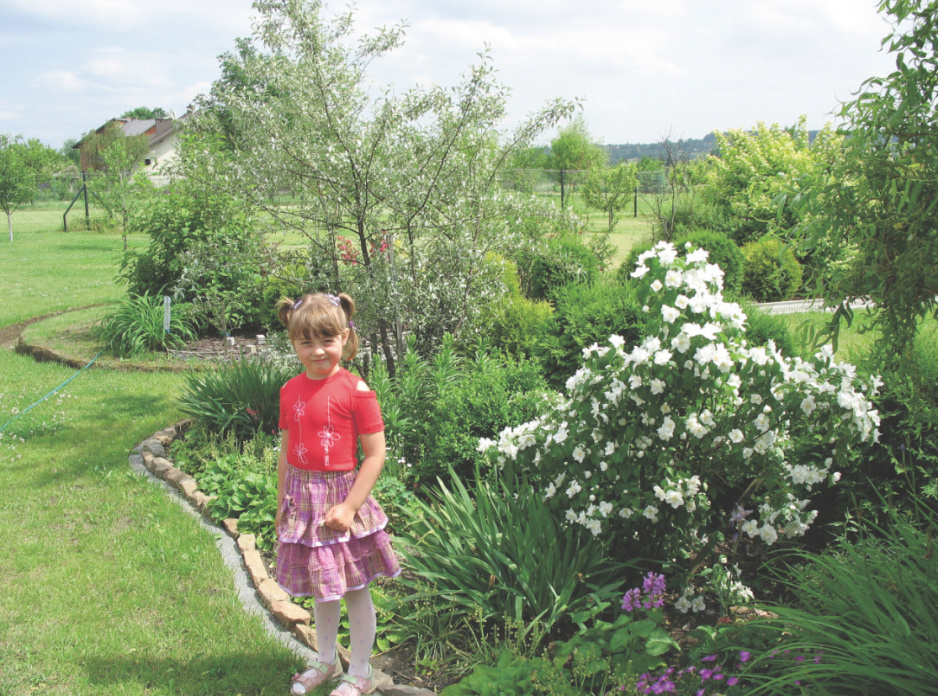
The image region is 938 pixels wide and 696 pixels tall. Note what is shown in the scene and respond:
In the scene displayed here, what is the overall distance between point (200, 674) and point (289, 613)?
0.47 m

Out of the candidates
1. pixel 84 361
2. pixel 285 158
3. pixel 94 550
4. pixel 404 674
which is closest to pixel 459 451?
pixel 404 674

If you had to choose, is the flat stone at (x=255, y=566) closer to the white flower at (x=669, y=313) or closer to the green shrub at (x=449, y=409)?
the green shrub at (x=449, y=409)

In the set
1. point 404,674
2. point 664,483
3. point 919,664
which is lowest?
point 404,674

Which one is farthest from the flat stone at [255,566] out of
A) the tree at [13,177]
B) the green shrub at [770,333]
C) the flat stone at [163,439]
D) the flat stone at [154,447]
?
the tree at [13,177]

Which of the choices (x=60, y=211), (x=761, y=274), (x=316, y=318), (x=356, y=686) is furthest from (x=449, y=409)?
(x=60, y=211)

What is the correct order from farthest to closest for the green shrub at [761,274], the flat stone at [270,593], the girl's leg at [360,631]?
the green shrub at [761,274]
the flat stone at [270,593]
the girl's leg at [360,631]

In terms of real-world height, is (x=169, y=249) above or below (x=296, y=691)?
above

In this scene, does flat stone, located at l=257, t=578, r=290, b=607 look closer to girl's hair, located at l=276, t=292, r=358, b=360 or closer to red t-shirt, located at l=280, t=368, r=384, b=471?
red t-shirt, located at l=280, t=368, r=384, b=471

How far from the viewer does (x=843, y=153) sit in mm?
2279

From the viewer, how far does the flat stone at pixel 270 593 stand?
3268 mm

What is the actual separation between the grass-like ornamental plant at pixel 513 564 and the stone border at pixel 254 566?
397mm

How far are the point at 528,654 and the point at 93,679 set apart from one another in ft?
5.67

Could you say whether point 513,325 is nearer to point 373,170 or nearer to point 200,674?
point 373,170

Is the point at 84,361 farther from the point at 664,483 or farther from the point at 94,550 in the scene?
the point at 664,483
